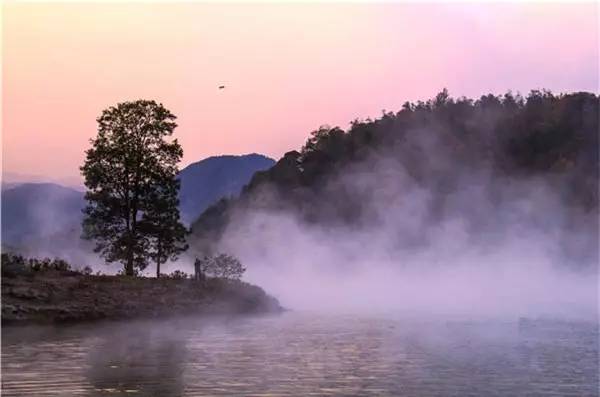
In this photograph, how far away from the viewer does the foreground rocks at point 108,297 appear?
131 ft

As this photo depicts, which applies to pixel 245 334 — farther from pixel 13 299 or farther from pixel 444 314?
pixel 444 314

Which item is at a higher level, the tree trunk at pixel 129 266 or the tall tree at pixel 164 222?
the tall tree at pixel 164 222

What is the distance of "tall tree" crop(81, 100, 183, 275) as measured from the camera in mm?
52719

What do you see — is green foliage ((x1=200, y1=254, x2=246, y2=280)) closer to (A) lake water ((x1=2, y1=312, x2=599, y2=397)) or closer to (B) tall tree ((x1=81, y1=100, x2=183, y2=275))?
(B) tall tree ((x1=81, y1=100, x2=183, y2=275))

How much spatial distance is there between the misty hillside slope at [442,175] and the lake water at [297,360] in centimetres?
8364

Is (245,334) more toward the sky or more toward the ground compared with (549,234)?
more toward the ground

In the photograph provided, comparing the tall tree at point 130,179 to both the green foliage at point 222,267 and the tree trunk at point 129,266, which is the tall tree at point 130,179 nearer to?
the tree trunk at point 129,266

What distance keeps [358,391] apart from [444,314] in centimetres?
3400

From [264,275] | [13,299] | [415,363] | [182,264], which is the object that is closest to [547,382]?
[415,363]

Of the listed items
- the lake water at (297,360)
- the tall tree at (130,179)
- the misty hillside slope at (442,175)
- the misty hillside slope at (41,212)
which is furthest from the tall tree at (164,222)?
the misty hillside slope at (442,175)

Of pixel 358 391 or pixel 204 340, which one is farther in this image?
pixel 204 340

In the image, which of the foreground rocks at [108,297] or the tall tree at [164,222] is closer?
the foreground rocks at [108,297]

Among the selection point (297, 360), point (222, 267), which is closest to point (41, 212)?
point (222, 267)

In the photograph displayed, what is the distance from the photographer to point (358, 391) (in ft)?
64.7
